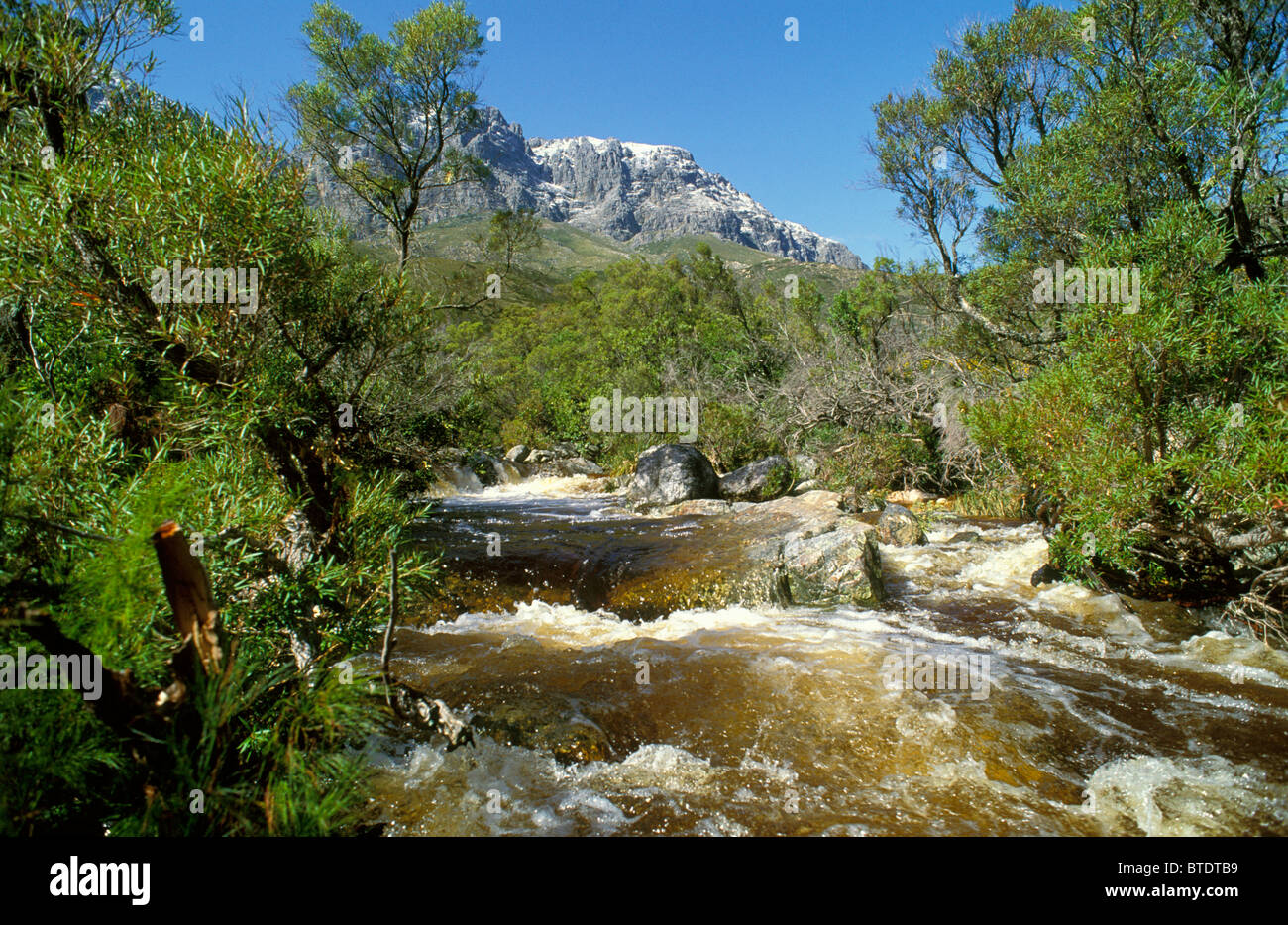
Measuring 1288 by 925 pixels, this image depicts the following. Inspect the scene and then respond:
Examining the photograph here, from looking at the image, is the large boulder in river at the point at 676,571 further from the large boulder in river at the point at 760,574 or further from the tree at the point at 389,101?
the tree at the point at 389,101

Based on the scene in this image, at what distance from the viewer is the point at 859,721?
511 cm

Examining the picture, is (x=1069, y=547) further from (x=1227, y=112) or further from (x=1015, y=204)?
(x=1015, y=204)

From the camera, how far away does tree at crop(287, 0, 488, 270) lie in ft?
46.1

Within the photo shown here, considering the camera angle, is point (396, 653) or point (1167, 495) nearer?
point (1167, 495)

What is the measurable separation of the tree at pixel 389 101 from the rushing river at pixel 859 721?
1155 cm

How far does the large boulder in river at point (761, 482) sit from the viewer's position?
53.4ft

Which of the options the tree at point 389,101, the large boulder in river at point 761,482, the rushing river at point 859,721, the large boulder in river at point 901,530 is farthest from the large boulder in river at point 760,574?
the tree at point 389,101

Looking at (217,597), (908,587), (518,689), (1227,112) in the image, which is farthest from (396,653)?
(1227,112)

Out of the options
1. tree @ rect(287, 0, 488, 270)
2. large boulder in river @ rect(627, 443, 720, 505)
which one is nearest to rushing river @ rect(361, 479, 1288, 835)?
large boulder in river @ rect(627, 443, 720, 505)

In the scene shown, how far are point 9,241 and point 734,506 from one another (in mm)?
13067

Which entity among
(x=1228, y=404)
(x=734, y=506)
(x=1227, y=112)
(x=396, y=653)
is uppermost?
(x=1227, y=112)

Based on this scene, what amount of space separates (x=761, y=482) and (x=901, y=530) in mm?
5297

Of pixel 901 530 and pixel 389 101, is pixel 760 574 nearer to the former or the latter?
pixel 901 530
